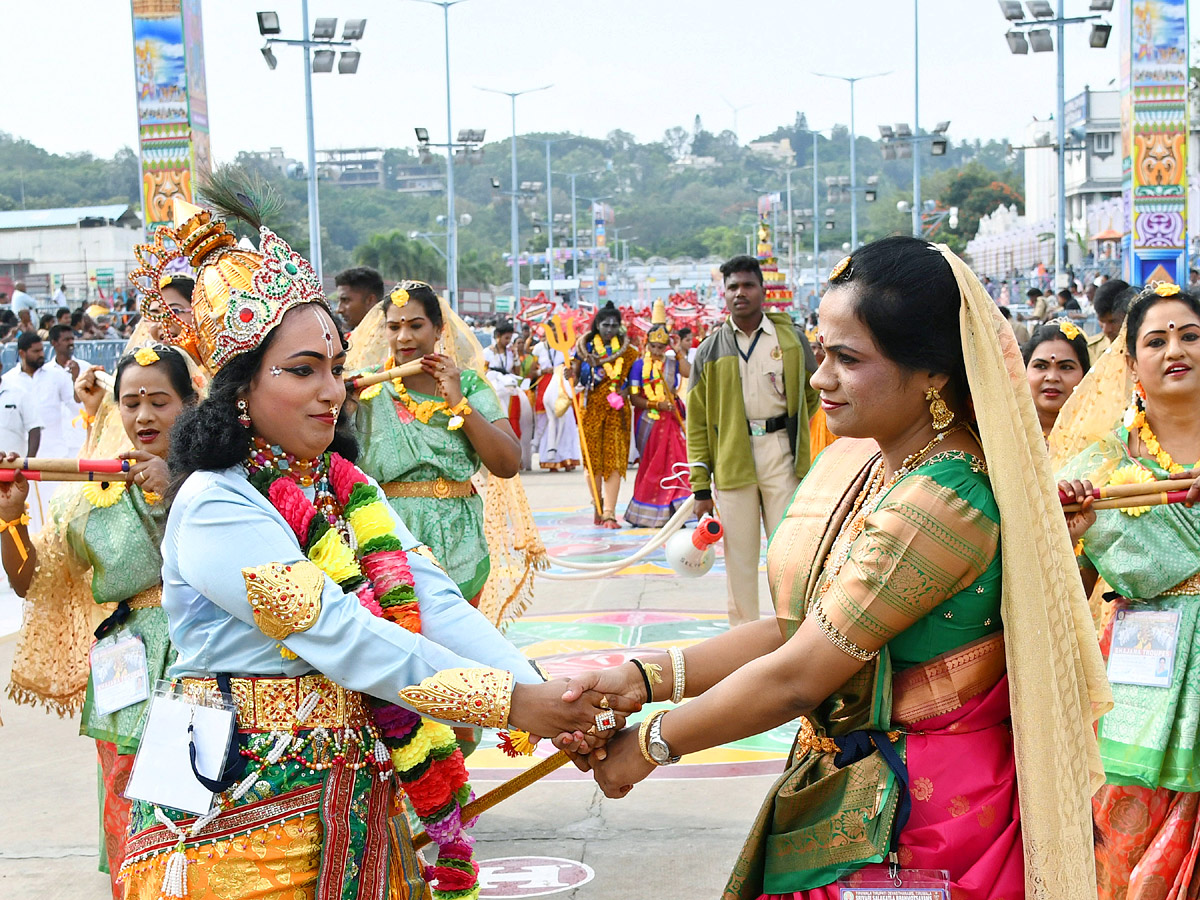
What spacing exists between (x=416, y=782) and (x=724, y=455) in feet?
15.3

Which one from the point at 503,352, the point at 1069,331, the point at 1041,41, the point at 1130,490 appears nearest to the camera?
the point at 1130,490

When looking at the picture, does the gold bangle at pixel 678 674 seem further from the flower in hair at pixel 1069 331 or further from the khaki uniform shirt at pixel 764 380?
the khaki uniform shirt at pixel 764 380

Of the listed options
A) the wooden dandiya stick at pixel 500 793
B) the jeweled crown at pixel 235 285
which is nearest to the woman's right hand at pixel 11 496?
the jeweled crown at pixel 235 285

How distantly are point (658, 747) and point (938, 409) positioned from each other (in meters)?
0.83

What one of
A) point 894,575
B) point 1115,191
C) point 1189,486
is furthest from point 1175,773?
point 1115,191

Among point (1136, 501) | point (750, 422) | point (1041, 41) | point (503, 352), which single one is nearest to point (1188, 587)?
point (1136, 501)

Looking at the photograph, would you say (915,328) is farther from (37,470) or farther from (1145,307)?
(37,470)

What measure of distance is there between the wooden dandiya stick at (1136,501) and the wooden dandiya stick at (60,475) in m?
2.79

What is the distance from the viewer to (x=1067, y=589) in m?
2.33

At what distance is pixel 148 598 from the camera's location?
4258 mm

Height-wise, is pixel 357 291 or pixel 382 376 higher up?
pixel 357 291

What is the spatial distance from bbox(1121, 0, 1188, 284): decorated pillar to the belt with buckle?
34.6 ft

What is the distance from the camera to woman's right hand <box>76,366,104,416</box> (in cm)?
484

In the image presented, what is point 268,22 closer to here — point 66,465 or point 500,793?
point 66,465
